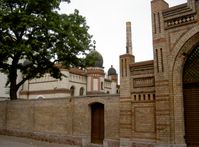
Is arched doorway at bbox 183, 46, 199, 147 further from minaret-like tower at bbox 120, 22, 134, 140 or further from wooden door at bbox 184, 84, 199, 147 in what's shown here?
minaret-like tower at bbox 120, 22, 134, 140

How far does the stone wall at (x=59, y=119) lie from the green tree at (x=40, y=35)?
2.37 metres

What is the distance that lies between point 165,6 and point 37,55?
11.5m

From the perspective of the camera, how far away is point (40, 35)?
20.0m

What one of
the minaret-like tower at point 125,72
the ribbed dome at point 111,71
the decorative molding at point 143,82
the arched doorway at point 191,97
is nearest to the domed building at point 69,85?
the ribbed dome at point 111,71

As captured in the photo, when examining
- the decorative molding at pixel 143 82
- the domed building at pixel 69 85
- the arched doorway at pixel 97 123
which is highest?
the domed building at pixel 69 85

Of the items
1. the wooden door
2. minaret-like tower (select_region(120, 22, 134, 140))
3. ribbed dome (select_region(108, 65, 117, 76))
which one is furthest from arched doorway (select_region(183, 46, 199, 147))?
ribbed dome (select_region(108, 65, 117, 76))

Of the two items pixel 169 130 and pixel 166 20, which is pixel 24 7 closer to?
pixel 166 20

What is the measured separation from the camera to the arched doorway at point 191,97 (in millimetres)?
10812

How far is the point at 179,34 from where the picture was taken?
11359 mm

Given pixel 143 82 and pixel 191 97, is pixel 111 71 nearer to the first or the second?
pixel 143 82

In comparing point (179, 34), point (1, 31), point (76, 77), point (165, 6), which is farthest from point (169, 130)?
point (76, 77)

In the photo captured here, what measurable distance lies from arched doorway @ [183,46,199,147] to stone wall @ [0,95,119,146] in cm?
380

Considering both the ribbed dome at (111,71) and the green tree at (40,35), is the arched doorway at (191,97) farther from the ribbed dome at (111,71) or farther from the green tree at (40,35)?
the ribbed dome at (111,71)

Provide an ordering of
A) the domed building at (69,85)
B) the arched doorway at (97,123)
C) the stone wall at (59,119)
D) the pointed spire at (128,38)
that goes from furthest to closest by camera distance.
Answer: the domed building at (69,85), the arched doorway at (97,123), the stone wall at (59,119), the pointed spire at (128,38)
